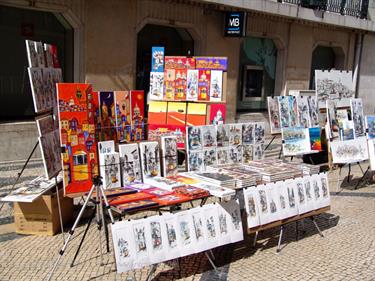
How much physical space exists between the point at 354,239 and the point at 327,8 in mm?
13372

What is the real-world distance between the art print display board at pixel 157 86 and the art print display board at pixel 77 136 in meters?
2.99

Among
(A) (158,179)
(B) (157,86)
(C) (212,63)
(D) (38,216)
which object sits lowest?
(D) (38,216)

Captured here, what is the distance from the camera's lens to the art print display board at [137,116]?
711cm

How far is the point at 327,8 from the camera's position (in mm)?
17594

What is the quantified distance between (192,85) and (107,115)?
2.31 m

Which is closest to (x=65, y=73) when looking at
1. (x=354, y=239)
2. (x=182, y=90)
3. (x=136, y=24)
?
(x=136, y=24)

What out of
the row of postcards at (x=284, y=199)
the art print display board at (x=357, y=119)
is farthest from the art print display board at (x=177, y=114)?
the art print display board at (x=357, y=119)

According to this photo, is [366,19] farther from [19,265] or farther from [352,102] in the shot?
[19,265]

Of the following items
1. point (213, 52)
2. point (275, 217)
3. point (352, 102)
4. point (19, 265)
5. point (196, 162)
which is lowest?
point (19, 265)

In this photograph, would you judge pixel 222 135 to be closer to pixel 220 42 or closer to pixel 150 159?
pixel 150 159

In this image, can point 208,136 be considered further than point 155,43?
No

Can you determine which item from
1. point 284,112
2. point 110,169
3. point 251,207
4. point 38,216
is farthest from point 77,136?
point 284,112

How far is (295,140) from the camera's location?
903 centimetres

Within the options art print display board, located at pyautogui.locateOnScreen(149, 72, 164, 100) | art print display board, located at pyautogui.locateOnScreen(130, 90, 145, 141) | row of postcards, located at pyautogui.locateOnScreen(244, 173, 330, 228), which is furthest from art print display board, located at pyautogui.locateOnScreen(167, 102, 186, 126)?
row of postcards, located at pyautogui.locateOnScreen(244, 173, 330, 228)
